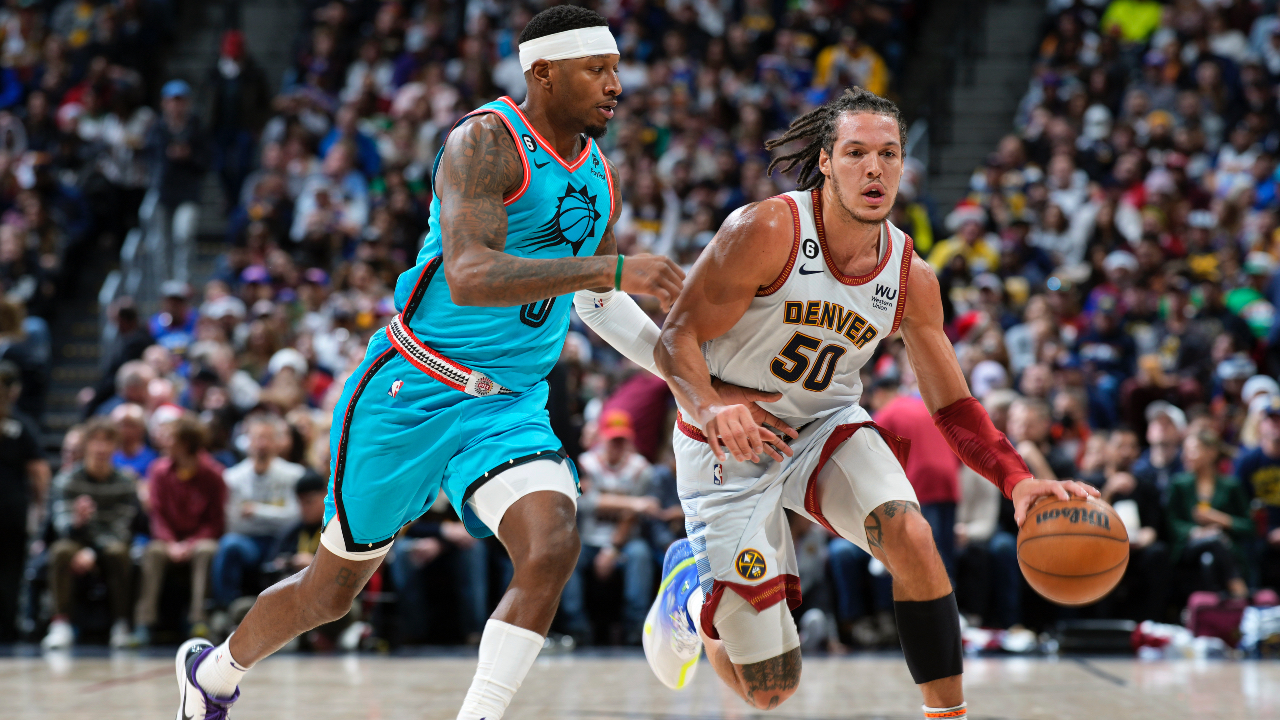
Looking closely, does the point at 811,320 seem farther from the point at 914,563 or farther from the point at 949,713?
the point at 949,713

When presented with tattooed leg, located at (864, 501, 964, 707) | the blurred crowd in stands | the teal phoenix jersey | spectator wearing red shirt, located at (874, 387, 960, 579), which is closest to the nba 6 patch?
tattooed leg, located at (864, 501, 964, 707)

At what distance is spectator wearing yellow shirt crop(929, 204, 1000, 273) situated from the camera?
461 inches

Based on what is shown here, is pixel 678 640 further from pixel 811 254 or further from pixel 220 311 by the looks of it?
pixel 220 311

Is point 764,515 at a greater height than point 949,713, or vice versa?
point 764,515

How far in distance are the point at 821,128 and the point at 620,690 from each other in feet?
11.3

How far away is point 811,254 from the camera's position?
13.5ft

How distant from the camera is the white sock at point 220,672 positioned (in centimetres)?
427

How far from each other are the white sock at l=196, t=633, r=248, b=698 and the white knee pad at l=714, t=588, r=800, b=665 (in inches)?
62.9

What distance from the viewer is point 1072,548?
12.2 feet

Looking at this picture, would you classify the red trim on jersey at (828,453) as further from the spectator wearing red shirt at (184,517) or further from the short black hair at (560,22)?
the spectator wearing red shirt at (184,517)

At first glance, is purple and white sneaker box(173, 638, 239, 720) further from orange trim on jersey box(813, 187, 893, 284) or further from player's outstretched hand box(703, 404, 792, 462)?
orange trim on jersey box(813, 187, 893, 284)

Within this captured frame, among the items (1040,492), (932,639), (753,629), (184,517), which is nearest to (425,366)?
(753,629)

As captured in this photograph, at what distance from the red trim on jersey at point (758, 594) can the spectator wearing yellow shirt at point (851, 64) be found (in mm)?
10997

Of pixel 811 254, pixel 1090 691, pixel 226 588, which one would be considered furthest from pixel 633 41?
pixel 811 254
